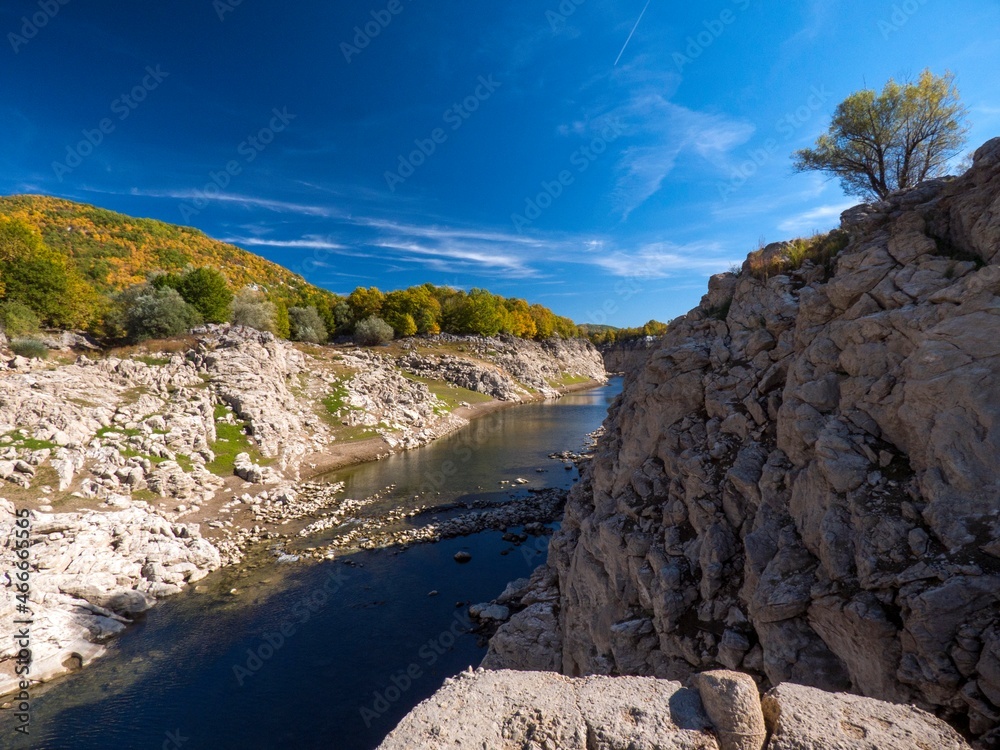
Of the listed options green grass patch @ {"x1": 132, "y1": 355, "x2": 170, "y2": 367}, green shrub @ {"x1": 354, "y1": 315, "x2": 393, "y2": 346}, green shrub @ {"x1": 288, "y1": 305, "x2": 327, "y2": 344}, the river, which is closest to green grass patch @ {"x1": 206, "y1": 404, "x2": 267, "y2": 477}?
green grass patch @ {"x1": 132, "y1": 355, "x2": 170, "y2": 367}

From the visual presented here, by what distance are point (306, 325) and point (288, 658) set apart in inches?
2956

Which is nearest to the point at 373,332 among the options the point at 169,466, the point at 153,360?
the point at 153,360

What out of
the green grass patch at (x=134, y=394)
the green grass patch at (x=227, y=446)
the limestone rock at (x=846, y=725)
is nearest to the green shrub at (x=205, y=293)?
the green grass patch at (x=134, y=394)

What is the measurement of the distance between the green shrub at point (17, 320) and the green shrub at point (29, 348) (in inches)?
77.6

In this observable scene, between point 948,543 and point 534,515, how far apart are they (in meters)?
26.1

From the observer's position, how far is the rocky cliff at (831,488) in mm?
7078

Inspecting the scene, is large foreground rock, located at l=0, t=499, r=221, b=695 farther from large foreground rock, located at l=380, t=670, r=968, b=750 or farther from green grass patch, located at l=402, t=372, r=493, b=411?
green grass patch, located at l=402, t=372, r=493, b=411

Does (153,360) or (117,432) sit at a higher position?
(153,360)

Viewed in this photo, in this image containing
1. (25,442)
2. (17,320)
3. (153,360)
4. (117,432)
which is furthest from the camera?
(153,360)

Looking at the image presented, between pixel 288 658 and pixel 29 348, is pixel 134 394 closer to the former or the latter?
pixel 29 348

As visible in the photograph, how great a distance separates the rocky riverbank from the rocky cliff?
18.7 meters

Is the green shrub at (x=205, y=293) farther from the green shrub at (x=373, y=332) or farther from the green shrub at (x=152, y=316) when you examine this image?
the green shrub at (x=373, y=332)

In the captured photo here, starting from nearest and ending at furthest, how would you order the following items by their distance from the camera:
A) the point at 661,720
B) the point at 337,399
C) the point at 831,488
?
the point at 661,720 → the point at 831,488 → the point at 337,399

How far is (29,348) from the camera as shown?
37062 mm
